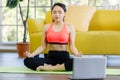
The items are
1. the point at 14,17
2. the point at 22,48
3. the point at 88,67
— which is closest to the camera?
the point at 88,67

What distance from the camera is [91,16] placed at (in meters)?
4.94

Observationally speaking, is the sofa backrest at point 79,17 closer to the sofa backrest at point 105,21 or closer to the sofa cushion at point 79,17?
the sofa cushion at point 79,17

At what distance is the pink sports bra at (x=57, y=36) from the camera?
3281 millimetres

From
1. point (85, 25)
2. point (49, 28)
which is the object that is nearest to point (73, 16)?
point (85, 25)

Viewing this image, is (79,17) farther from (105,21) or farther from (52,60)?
(52,60)

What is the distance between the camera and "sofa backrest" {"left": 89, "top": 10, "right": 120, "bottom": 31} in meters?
4.92

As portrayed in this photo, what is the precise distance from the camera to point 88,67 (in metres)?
2.66

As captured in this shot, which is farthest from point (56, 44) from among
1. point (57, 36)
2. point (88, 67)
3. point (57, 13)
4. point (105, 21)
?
point (105, 21)

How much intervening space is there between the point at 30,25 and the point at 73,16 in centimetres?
69

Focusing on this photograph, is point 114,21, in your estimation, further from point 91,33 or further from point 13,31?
point 13,31

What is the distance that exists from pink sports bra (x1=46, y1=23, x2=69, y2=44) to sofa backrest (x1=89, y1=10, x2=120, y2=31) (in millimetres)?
1731

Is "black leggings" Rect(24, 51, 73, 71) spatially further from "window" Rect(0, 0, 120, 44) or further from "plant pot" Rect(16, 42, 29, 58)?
"window" Rect(0, 0, 120, 44)

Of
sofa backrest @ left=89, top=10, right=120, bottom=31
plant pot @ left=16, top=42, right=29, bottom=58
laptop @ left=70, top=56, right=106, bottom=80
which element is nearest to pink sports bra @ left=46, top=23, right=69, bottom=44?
laptop @ left=70, top=56, right=106, bottom=80

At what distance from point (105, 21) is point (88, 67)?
2.42 m
